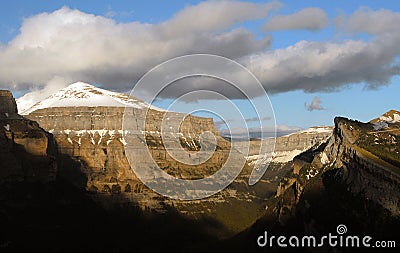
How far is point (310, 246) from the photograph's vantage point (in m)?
122

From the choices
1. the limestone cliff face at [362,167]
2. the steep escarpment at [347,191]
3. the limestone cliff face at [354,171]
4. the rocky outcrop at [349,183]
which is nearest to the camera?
the limestone cliff face at [362,167]

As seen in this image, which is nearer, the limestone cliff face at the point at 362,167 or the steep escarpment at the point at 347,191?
the limestone cliff face at the point at 362,167

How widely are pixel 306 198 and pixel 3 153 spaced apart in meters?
90.6

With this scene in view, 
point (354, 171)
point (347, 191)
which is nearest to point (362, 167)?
point (354, 171)

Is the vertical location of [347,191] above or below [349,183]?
below

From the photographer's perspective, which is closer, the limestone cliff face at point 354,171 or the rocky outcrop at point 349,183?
the rocky outcrop at point 349,183

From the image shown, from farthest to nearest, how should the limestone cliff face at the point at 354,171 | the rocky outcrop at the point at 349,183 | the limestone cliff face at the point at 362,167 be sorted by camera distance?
the limestone cliff face at the point at 354,171
the rocky outcrop at the point at 349,183
the limestone cliff face at the point at 362,167

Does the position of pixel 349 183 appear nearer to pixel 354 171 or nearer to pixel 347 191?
pixel 354 171

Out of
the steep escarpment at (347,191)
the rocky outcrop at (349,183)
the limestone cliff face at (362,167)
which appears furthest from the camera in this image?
the rocky outcrop at (349,183)

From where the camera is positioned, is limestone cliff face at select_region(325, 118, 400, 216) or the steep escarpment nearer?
limestone cliff face at select_region(325, 118, 400, 216)

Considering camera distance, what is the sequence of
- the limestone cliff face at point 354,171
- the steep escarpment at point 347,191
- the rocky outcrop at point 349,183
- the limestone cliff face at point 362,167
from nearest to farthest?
the limestone cliff face at point 362,167, the steep escarpment at point 347,191, the rocky outcrop at point 349,183, the limestone cliff face at point 354,171

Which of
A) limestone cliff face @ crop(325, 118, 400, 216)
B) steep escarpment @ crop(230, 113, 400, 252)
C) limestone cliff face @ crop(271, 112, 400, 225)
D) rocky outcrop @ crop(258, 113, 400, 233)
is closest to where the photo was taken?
limestone cliff face @ crop(325, 118, 400, 216)

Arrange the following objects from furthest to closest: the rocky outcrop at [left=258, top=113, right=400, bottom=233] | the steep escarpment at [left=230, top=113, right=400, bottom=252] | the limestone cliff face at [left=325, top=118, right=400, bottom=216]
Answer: the rocky outcrop at [left=258, top=113, right=400, bottom=233], the steep escarpment at [left=230, top=113, right=400, bottom=252], the limestone cliff face at [left=325, top=118, right=400, bottom=216]

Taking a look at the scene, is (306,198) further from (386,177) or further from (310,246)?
(386,177)
